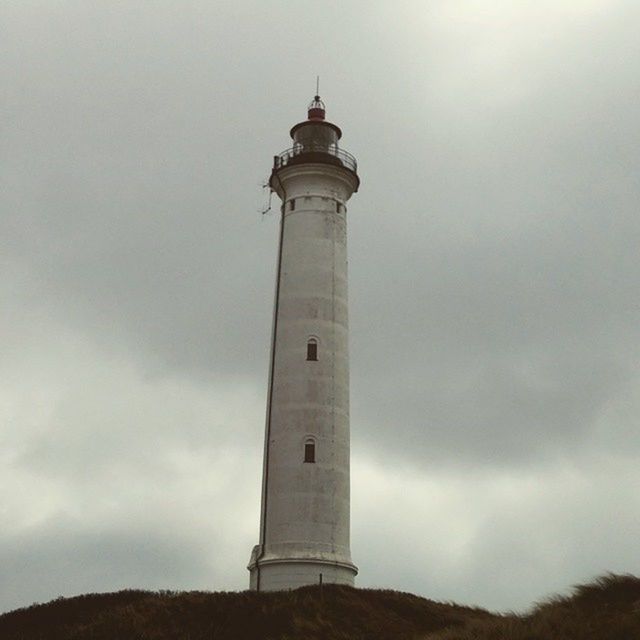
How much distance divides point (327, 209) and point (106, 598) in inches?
639

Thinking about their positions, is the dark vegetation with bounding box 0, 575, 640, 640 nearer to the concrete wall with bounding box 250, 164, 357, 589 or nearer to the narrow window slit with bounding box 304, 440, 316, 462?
the concrete wall with bounding box 250, 164, 357, 589

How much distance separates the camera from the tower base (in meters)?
30.9

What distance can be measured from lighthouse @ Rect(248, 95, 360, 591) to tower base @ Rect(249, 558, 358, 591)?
0.11 ft

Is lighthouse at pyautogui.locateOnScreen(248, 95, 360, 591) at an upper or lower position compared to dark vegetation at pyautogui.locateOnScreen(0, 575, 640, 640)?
upper

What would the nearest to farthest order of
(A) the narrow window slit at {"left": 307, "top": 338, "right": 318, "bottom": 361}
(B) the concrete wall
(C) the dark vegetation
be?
1. (C) the dark vegetation
2. (B) the concrete wall
3. (A) the narrow window slit at {"left": 307, "top": 338, "right": 318, "bottom": 361}

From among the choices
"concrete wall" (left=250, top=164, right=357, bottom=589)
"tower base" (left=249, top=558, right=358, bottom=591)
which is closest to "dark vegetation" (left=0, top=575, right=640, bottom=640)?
"tower base" (left=249, top=558, right=358, bottom=591)

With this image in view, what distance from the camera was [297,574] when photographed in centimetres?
3089

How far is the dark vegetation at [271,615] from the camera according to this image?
20375mm

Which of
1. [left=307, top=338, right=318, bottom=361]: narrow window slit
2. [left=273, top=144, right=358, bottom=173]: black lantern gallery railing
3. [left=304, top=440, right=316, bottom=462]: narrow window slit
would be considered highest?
[left=273, top=144, right=358, bottom=173]: black lantern gallery railing

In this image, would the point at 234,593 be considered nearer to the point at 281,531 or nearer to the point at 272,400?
the point at 281,531

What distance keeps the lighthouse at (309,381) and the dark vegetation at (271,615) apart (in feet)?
9.95

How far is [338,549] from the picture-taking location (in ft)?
105

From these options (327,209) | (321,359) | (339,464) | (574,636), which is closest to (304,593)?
(339,464)

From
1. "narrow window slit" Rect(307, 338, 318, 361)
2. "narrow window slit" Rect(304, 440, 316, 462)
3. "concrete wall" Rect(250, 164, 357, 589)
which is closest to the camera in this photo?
"concrete wall" Rect(250, 164, 357, 589)
